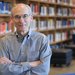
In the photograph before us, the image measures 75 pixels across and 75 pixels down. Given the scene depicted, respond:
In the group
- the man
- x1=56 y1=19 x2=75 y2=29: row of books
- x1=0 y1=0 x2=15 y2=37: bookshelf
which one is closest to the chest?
the man

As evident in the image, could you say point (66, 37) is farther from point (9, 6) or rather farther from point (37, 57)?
point (37, 57)

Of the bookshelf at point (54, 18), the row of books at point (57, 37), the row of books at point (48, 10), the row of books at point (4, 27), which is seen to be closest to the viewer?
the row of books at point (4, 27)

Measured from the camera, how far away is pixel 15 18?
245 cm

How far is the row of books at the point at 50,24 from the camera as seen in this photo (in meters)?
6.72

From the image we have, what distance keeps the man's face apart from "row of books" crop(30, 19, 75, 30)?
12.3ft

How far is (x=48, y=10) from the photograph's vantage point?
7.71 m

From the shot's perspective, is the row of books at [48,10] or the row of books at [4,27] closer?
the row of books at [4,27]

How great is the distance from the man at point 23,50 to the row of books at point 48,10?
3.95 meters

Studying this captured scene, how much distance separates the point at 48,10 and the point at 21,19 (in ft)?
17.5

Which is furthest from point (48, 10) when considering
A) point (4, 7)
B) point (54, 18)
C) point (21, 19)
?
point (21, 19)

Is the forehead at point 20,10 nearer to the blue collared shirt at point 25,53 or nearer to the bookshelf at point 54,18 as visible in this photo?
the blue collared shirt at point 25,53

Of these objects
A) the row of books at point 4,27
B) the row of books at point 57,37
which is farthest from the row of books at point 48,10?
the row of books at point 4,27

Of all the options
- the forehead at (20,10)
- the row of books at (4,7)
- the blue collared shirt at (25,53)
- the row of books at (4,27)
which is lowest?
the row of books at (4,27)

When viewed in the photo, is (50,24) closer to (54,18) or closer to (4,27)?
(54,18)
